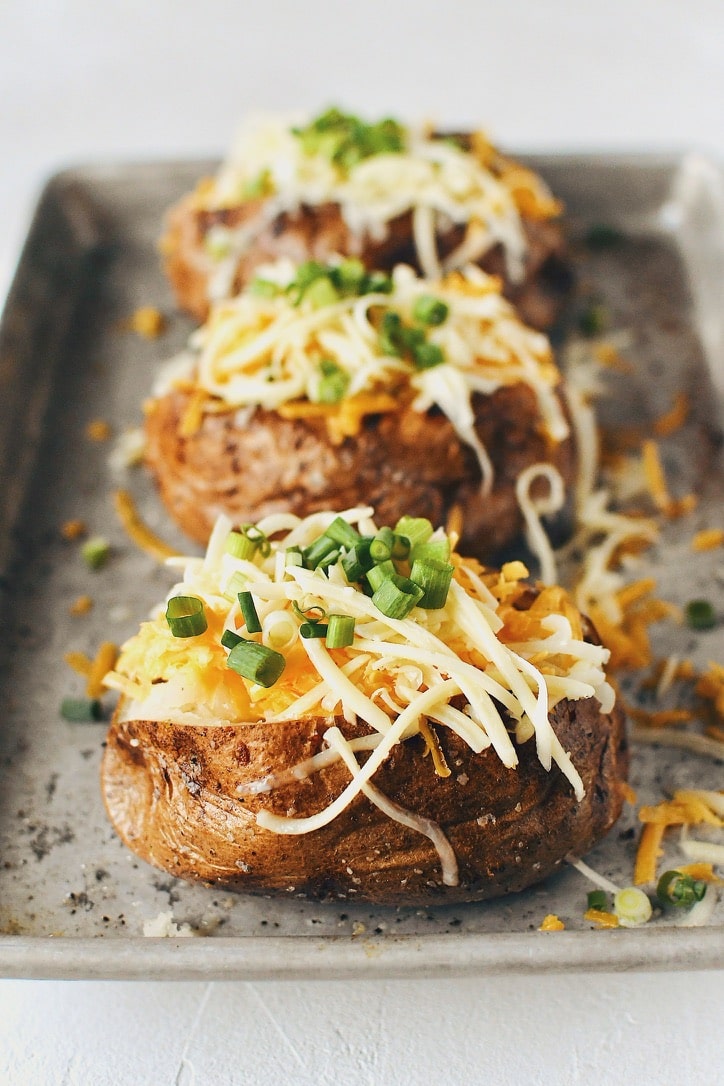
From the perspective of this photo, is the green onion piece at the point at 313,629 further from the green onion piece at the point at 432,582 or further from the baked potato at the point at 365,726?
the green onion piece at the point at 432,582

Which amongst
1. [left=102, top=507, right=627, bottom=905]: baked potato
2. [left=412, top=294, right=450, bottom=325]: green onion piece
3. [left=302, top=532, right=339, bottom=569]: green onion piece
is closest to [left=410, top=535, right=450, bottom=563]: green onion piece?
[left=102, top=507, right=627, bottom=905]: baked potato

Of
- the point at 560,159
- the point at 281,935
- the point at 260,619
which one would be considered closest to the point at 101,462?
the point at 260,619

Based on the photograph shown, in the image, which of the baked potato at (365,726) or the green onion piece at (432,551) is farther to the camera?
the green onion piece at (432,551)

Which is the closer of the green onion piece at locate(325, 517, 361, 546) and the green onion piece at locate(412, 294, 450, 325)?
the green onion piece at locate(325, 517, 361, 546)

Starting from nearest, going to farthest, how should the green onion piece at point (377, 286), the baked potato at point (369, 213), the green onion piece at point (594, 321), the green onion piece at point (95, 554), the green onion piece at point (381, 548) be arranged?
1. the green onion piece at point (381, 548)
2. the green onion piece at point (377, 286)
3. the green onion piece at point (95, 554)
4. the baked potato at point (369, 213)
5. the green onion piece at point (594, 321)

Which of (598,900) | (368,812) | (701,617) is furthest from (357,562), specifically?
(701,617)

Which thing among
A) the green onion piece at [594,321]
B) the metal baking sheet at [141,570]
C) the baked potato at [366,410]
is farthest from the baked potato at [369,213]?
the baked potato at [366,410]

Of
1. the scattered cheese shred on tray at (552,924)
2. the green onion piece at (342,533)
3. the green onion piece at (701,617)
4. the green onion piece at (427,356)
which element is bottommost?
the scattered cheese shred on tray at (552,924)

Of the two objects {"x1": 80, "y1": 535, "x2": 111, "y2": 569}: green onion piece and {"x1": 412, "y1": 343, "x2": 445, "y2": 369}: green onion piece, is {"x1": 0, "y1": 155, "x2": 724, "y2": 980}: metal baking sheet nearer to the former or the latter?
{"x1": 80, "y1": 535, "x2": 111, "y2": 569}: green onion piece
